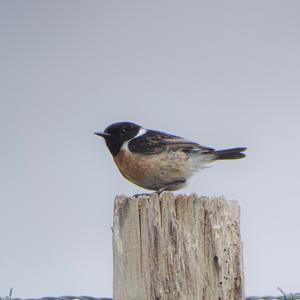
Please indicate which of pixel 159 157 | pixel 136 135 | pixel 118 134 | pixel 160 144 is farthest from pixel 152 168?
pixel 118 134

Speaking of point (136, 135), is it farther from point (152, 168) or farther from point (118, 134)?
point (152, 168)

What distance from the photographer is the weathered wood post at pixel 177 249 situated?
3628 mm

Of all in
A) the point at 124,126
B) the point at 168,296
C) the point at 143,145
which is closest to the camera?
the point at 168,296

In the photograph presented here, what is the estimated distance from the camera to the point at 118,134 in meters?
7.81

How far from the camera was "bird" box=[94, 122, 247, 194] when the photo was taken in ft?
23.5

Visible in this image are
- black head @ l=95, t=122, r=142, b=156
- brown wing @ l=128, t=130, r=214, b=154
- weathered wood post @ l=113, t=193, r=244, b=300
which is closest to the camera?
weathered wood post @ l=113, t=193, r=244, b=300

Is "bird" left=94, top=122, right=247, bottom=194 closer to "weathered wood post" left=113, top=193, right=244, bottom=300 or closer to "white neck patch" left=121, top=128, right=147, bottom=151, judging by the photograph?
"white neck patch" left=121, top=128, right=147, bottom=151

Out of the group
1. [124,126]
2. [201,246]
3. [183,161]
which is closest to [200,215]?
[201,246]

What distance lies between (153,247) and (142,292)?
0.24 metres

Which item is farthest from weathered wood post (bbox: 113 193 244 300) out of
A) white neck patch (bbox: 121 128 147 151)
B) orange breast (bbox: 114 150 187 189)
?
white neck patch (bbox: 121 128 147 151)

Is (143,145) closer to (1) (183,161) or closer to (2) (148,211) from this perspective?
(1) (183,161)

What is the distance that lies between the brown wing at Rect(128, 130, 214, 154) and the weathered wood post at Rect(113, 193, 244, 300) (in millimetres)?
3484

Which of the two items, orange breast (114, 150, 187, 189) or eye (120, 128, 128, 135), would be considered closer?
orange breast (114, 150, 187, 189)

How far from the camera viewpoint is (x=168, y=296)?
11.9 feet
